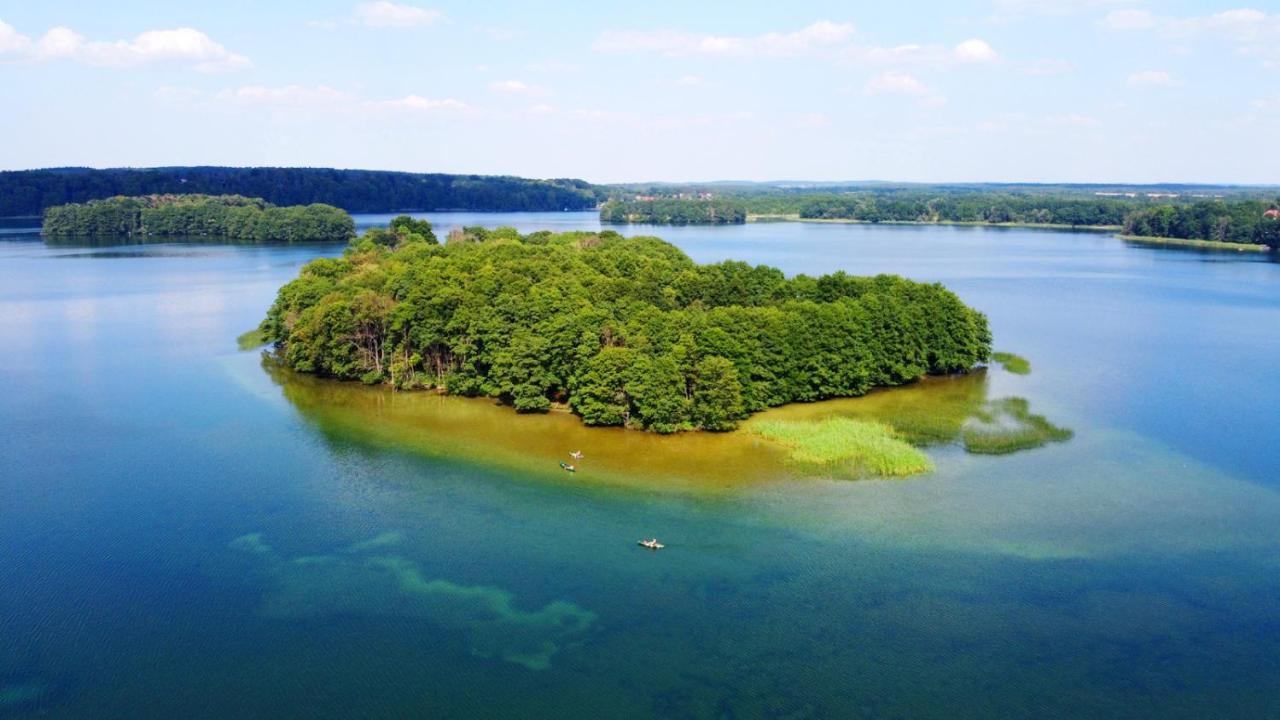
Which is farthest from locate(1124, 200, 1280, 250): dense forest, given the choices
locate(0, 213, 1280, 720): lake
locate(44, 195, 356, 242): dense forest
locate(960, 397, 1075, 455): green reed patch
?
locate(44, 195, 356, 242): dense forest

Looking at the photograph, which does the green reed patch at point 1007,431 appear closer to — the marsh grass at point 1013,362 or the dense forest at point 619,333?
the dense forest at point 619,333

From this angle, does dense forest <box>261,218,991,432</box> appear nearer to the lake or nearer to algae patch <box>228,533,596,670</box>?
the lake

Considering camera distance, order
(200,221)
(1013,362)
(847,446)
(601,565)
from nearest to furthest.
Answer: (601,565)
(847,446)
(1013,362)
(200,221)

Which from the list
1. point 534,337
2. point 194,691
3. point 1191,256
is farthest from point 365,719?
point 1191,256

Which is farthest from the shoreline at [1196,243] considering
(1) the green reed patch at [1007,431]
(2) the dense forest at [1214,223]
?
(1) the green reed patch at [1007,431]

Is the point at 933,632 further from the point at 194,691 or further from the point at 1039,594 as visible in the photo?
the point at 194,691

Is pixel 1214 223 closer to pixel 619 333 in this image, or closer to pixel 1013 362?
pixel 1013 362

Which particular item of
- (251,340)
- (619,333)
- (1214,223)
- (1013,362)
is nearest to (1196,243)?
(1214,223)
